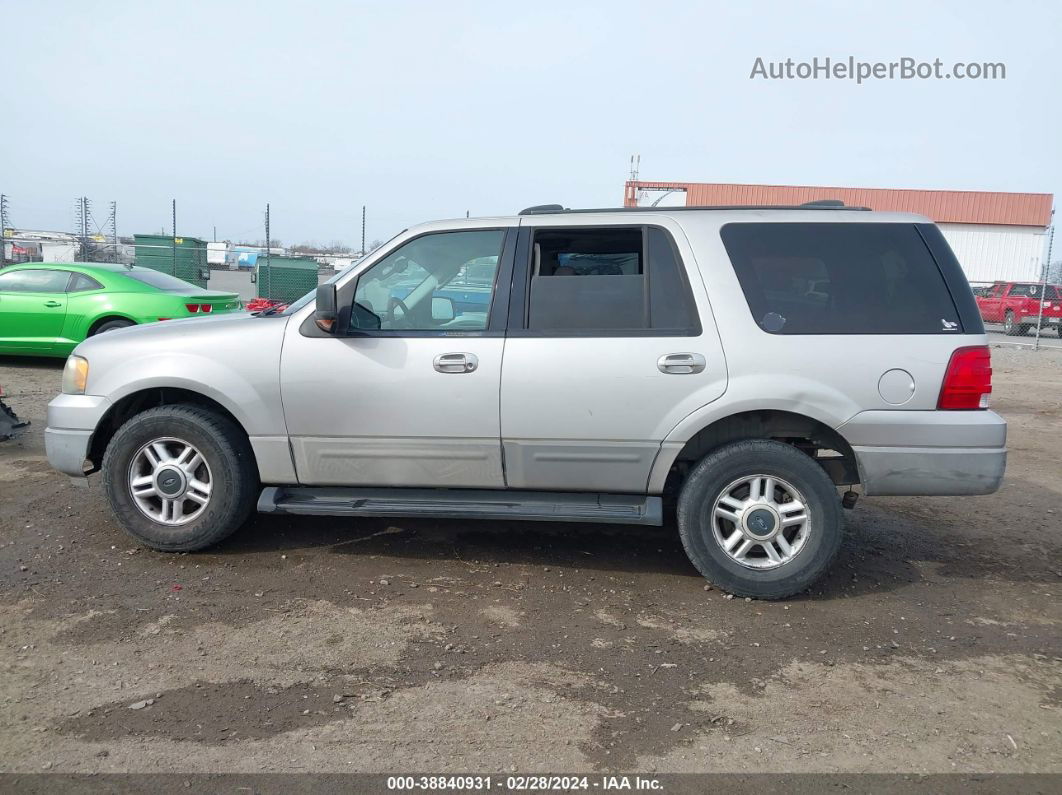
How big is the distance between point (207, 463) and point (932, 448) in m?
3.80

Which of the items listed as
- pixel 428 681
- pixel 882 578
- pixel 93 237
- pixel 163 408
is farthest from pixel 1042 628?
pixel 93 237

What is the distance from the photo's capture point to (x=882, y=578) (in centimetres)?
475

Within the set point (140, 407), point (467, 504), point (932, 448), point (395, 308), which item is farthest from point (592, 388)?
point (140, 407)

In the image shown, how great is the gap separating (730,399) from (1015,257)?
43768 mm

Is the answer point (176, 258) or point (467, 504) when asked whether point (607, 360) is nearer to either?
point (467, 504)

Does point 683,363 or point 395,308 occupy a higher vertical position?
point 395,308

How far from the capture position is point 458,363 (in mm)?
4430

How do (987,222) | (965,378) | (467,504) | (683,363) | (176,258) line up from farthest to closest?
1. (987,222)
2. (176,258)
3. (467,504)
4. (683,363)
5. (965,378)

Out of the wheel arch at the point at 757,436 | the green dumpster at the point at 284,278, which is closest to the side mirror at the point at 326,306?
the wheel arch at the point at 757,436

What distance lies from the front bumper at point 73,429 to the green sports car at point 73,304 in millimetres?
6315

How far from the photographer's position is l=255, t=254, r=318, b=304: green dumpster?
59.0 ft

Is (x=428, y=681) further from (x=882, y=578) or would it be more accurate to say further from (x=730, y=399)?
(x=882, y=578)

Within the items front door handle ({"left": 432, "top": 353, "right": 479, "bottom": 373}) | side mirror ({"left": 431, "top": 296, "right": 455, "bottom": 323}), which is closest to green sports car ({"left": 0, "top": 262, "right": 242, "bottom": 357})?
side mirror ({"left": 431, "top": 296, "right": 455, "bottom": 323})

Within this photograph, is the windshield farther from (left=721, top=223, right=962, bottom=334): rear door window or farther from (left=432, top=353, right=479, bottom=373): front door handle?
(left=721, top=223, right=962, bottom=334): rear door window
